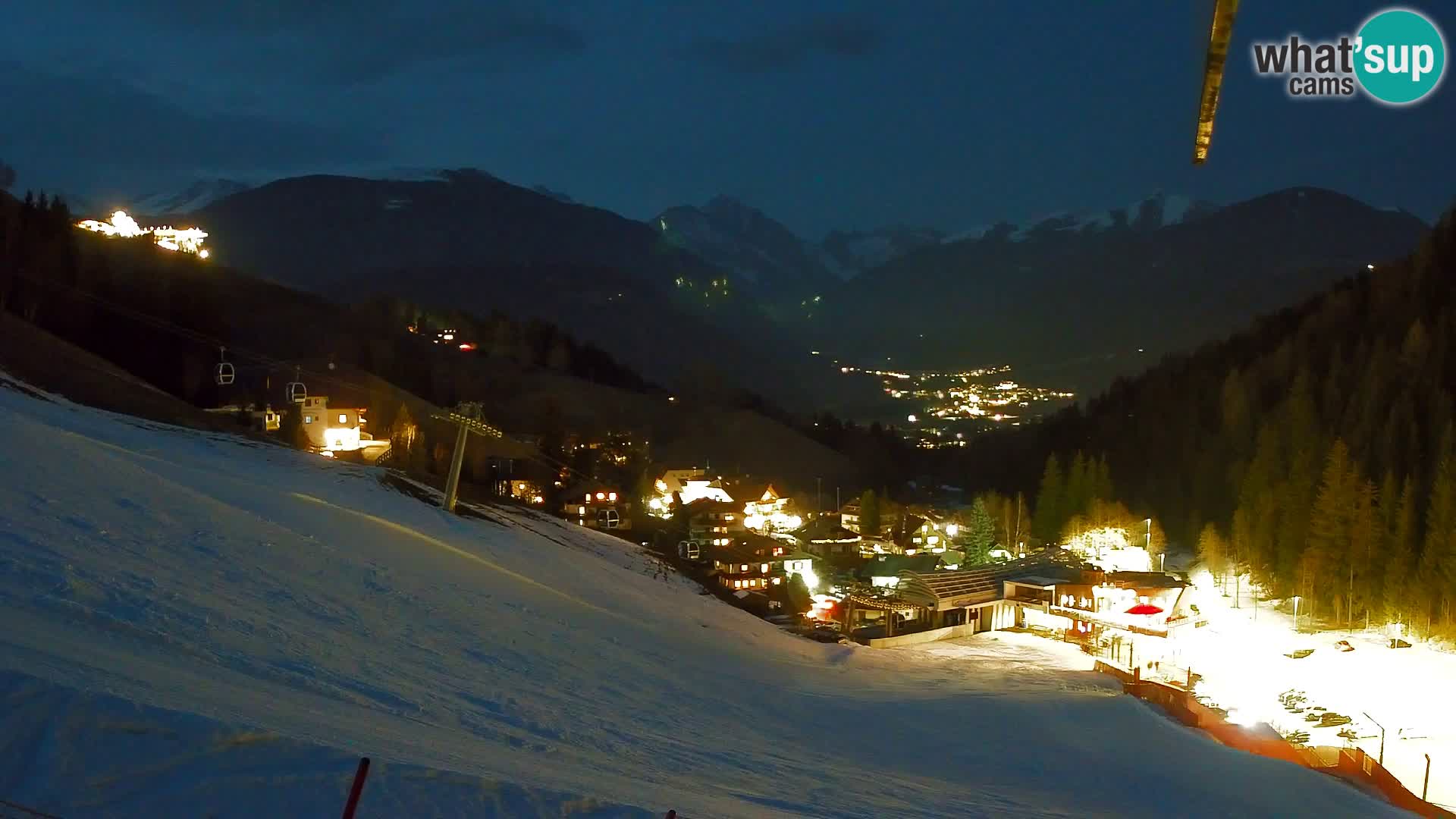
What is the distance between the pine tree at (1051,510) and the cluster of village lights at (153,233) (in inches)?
3664

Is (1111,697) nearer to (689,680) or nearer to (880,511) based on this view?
(689,680)

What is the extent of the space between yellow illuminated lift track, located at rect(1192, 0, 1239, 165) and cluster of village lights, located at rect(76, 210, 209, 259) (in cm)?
11000

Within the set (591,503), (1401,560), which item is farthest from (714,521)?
(1401,560)

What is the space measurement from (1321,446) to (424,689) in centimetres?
5655

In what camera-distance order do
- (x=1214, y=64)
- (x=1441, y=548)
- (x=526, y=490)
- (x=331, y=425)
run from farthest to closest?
(x=526, y=490) < (x=331, y=425) < (x=1441, y=548) < (x=1214, y=64)

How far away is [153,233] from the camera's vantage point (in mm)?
106938

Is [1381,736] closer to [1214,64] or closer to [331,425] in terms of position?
[1214,64]

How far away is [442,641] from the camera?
1431cm

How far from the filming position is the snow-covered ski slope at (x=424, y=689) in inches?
244

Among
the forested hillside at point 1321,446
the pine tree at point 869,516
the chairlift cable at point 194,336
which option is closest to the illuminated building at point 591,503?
the chairlift cable at point 194,336

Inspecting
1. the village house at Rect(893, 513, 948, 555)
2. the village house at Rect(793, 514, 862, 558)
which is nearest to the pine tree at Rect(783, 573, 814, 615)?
the village house at Rect(793, 514, 862, 558)

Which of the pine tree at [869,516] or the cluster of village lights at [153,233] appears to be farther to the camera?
the cluster of village lights at [153,233]

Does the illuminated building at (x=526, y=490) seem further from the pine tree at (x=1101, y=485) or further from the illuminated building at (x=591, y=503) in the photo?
the pine tree at (x=1101, y=485)

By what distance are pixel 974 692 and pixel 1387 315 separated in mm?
67689
